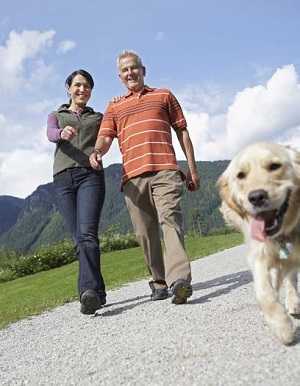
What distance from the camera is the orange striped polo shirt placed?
7047 mm

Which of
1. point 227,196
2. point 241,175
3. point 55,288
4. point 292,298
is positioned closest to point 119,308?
point 292,298

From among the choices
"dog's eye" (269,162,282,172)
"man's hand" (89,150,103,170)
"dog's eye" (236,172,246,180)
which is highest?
"man's hand" (89,150,103,170)

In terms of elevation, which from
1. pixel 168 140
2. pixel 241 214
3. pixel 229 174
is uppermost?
pixel 168 140

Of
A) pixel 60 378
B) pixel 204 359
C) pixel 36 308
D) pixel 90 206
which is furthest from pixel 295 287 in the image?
pixel 36 308

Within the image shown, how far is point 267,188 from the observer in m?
4.32

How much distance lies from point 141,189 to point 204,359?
11.1 ft

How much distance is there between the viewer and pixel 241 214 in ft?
16.4

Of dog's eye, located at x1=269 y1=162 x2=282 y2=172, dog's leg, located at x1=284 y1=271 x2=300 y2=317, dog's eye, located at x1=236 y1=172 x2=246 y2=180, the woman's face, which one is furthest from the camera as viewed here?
the woman's face

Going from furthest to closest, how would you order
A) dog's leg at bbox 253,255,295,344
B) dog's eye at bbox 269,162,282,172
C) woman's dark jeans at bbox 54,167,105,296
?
1. woman's dark jeans at bbox 54,167,105,296
2. dog's eye at bbox 269,162,282,172
3. dog's leg at bbox 253,255,295,344

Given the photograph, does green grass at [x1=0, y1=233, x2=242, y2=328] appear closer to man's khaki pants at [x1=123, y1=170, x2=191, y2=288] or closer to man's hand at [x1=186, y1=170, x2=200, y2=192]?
man's khaki pants at [x1=123, y1=170, x2=191, y2=288]

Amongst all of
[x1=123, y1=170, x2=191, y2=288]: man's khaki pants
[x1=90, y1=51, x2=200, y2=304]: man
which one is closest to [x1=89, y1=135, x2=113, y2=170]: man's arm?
[x1=90, y1=51, x2=200, y2=304]: man

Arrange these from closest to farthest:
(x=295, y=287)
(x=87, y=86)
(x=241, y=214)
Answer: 1. (x=241, y=214)
2. (x=295, y=287)
3. (x=87, y=86)

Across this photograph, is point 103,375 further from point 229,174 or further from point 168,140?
point 168,140

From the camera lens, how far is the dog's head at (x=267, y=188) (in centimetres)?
434
